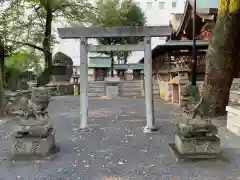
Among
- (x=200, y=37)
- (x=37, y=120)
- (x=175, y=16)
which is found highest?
(x=175, y=16)

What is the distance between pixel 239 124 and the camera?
6836 millimetres

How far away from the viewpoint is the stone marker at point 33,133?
502cm

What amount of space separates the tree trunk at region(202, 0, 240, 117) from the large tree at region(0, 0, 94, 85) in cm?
1201

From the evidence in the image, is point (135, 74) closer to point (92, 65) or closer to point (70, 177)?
point (92, 65)

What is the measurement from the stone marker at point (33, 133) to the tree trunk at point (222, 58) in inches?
211

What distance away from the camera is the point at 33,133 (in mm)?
5047

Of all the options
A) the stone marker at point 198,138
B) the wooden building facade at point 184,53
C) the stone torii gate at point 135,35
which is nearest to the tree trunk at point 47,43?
the wooden building facade at point 184,53

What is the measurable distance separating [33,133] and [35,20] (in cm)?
1680

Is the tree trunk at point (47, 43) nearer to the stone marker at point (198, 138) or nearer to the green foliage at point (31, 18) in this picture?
the green foliage at point (31, 18)

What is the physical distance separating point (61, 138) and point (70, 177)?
2740mm

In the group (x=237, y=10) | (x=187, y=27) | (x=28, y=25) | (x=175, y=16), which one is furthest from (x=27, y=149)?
(x=175, y=16)

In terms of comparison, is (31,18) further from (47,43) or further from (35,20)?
(47,43)

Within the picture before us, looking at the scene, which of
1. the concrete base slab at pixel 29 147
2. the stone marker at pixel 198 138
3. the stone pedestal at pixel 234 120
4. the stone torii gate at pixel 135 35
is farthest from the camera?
the stone torii gate at pixel 135 35

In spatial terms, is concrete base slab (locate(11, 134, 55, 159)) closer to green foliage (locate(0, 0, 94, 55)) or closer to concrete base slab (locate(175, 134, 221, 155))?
concrete base slab (locate(175, 134, 221, 155))
